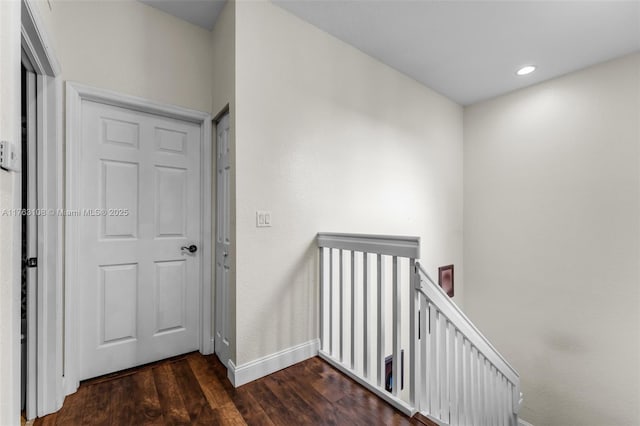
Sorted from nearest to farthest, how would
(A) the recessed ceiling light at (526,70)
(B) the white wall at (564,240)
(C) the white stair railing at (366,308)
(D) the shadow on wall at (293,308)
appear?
1. (C) the white stair railing at (366,308)
2. (D) the shadow on wall at (293,308)
3. (B) the white wall at (564,240)
4. (A) the recessed ceiling light at (526,70)

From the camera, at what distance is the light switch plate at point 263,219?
1893mm

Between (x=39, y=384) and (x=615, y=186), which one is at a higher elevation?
(x=615, y=186)

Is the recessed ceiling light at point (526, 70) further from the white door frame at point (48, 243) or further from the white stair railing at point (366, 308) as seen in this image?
the white door frame at point (48, 243)

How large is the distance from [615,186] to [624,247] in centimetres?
59

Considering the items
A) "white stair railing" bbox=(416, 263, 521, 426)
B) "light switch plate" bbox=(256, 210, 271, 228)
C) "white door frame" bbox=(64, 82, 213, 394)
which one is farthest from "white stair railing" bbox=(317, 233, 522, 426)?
"white door frame" bbox=(64, 82, 213, 394)

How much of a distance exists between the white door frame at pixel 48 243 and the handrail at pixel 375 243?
5.25ft

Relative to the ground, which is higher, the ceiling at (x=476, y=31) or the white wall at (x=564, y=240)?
the ceiling at (x=476, y=31)

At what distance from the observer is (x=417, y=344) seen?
60.6 inches

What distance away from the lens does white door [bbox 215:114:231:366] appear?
2.01m

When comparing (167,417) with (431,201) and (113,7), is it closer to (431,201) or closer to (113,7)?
(113,7)

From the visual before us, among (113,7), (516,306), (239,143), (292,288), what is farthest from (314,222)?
(516,306)

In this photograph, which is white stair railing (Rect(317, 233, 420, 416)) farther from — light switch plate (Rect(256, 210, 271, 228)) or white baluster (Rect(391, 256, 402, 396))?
light switch plate (Rect(256, 210, 271, 228))

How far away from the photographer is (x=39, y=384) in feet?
4.80

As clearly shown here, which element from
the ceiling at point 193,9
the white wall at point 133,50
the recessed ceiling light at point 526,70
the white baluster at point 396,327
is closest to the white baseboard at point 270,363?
the white baluster at point 396,327
